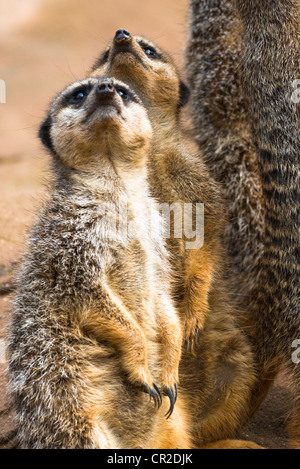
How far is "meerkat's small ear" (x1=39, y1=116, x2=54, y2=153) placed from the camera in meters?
3.70

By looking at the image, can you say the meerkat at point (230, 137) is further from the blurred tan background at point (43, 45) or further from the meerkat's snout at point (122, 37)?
the blurred tan background at point (43, 45)

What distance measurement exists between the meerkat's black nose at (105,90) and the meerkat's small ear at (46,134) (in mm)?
452

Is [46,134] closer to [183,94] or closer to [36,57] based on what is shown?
[183,94]

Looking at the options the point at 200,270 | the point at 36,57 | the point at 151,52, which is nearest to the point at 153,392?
the point at 200,270

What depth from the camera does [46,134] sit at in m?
3.71

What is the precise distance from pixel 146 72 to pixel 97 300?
4.45 feet

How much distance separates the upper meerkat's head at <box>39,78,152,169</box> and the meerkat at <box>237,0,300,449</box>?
2.78ft

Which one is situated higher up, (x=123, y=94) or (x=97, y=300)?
(x=123, y=94)

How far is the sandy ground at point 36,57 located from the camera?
6.86 meters
